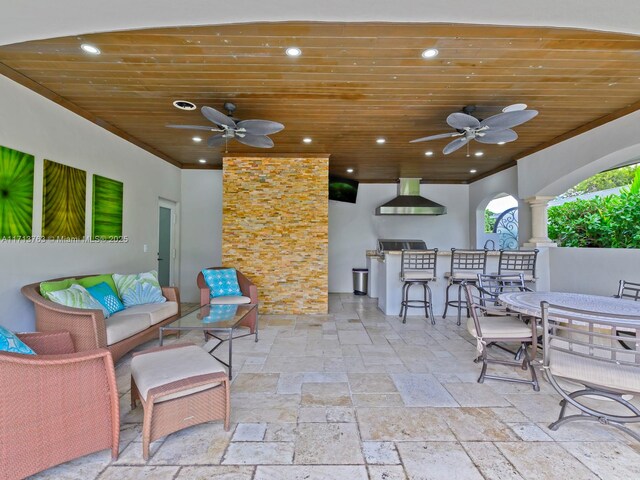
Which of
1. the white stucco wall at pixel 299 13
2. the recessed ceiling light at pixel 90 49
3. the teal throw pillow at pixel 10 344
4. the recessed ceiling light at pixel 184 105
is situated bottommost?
the teal throw pillow at pixel 10 344

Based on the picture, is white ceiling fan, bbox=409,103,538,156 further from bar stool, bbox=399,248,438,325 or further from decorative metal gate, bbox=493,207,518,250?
decorative metal gate, bbox=493,207,518,250

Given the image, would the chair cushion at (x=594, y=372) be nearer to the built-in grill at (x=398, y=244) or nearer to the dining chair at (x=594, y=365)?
the dining chair at (x=594, y=365)

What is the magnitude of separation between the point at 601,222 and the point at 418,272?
2.70 metres

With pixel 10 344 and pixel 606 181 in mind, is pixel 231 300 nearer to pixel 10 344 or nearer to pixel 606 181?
pixel 10 344

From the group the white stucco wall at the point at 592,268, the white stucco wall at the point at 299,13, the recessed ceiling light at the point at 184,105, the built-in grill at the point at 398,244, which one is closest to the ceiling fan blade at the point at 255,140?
the recessed ceiling light at the point at 184,105

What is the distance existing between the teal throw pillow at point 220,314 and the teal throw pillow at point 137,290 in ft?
2.93

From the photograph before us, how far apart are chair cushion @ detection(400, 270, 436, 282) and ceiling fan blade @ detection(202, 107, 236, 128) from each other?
3.19m

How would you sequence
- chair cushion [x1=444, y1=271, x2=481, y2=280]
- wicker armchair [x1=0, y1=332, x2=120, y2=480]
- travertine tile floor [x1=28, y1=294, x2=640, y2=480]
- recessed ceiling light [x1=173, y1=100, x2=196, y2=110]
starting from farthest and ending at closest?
chair cushion [x1=444, y1=271, x2=481, y2=280], recessed ceiling light [x1=173, y1=100, x2=196, y2=110], travertine tile floor [x1=28, y1=294, x2=640, y2=480], wicker armchair [x1=0, y1=332, x2=120, y2=480]

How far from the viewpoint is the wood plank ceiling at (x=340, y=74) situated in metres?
2.30

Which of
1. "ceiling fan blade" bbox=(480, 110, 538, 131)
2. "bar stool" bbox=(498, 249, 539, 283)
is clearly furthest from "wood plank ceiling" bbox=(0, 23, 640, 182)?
"bar stool" bbox=(498, 249, 539, 283)

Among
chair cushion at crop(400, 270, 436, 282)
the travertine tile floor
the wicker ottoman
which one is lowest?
the travertine tile floor

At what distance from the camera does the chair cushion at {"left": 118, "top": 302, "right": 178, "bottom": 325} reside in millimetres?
3336

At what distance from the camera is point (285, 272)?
17.4ft

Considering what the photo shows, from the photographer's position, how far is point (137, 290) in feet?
12.3
